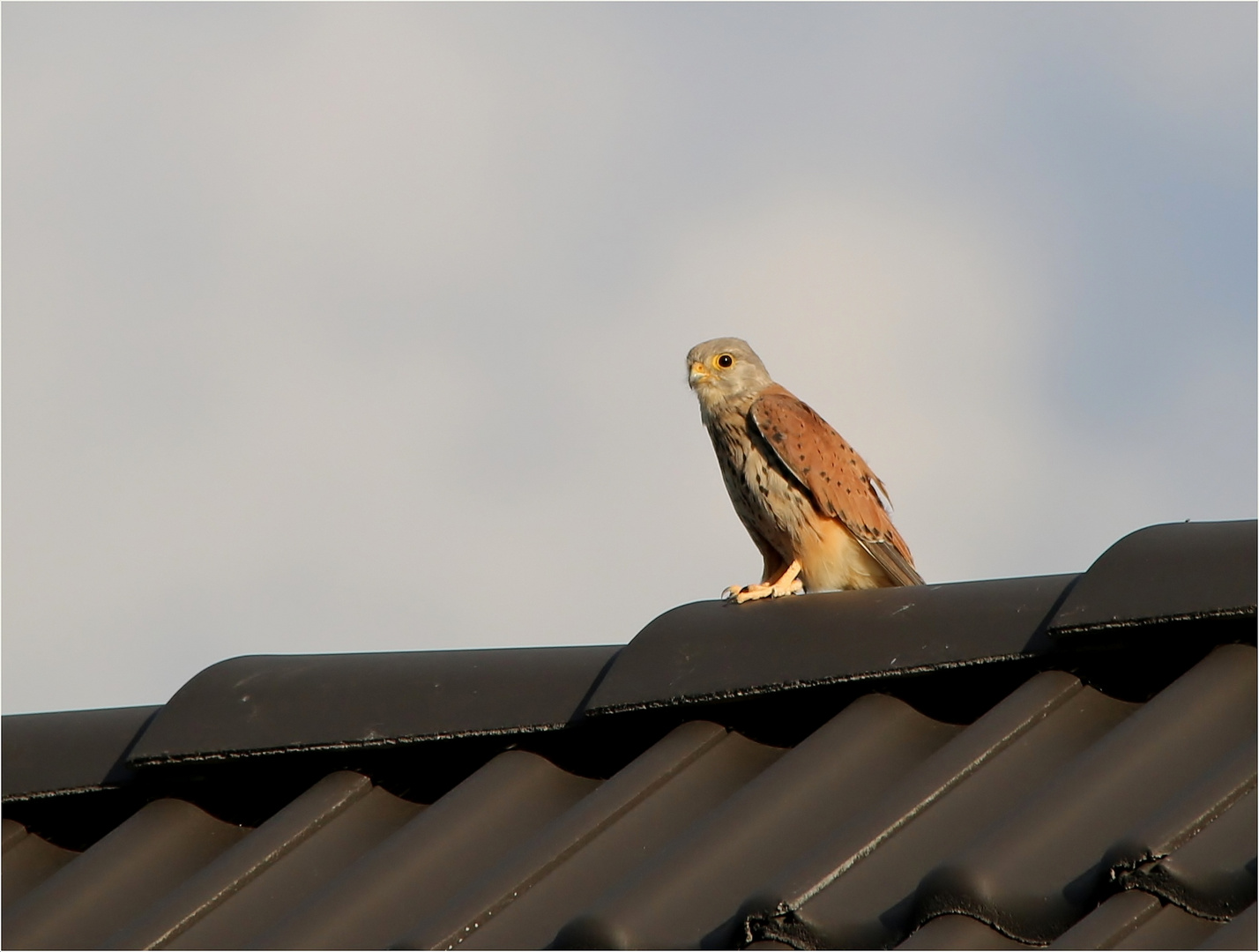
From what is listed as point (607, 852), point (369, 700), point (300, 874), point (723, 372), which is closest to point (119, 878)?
point (300, 874)

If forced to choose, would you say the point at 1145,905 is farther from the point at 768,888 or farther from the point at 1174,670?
the point at 1174,670

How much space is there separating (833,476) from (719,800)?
2.38 meters

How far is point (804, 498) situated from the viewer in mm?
5250

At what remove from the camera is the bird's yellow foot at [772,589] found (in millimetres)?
4133

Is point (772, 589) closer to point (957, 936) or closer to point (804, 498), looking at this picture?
point (804, 498)

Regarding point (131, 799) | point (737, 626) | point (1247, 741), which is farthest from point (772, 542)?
point (1247, 741)

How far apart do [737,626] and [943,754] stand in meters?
0.76

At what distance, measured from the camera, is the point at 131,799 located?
3.81 metres

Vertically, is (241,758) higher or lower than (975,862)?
higher

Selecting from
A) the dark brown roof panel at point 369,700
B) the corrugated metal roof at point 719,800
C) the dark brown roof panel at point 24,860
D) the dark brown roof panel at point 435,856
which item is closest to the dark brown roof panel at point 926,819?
the corrugated metal roof at point 719,800

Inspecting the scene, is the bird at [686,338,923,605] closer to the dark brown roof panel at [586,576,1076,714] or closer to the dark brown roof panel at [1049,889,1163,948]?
the dark brown roof panel at [586,576,1076,714]

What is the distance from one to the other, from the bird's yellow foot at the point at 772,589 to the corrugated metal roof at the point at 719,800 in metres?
0.45

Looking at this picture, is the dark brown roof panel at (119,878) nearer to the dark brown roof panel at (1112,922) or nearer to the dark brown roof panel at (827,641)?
the dark brown roof panel at (827,641)

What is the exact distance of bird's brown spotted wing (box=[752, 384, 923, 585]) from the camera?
5207 millimetres
